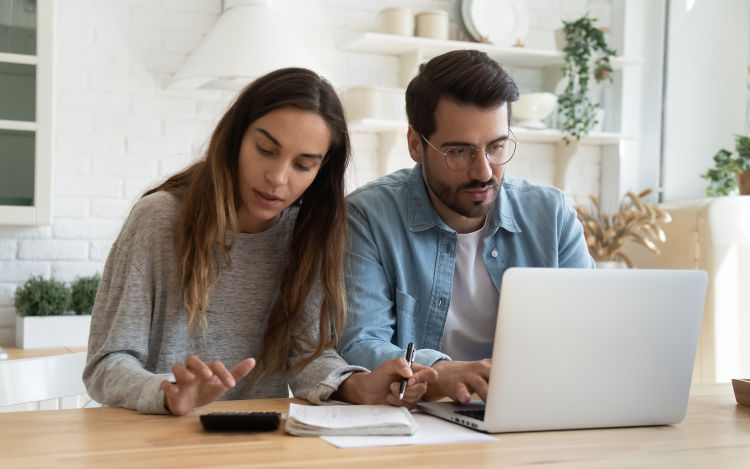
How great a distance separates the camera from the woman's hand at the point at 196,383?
3.79 feet

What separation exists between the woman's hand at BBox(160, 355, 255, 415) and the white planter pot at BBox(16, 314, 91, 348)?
70.2 inches

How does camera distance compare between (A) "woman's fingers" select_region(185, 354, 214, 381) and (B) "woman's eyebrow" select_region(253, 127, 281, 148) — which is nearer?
(A) "woman's fingers" select_region(185, 354, 214, 381)

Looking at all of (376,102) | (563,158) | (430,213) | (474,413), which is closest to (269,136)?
(430,213)

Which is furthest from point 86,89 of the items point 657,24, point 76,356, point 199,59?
point 657,24

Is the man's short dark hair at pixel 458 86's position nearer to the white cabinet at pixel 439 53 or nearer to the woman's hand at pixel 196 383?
the woman's hand at pixel 196 383

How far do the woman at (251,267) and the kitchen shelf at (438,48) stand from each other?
1.76m

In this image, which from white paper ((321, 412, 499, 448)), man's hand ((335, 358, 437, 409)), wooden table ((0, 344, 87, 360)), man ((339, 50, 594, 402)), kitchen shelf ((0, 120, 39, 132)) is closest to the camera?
white paper ((321, 412, 499, 448))

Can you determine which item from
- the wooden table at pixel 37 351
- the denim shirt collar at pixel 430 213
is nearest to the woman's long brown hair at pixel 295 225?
the denim shirt collar at pixel 430 213

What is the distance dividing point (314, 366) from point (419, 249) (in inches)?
16.3

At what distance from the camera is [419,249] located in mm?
1772

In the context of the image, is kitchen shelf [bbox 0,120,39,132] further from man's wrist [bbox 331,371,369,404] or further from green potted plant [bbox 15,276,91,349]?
man's wrist [bbox 331,371,369,404]

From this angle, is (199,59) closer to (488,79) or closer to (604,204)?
(488,79)

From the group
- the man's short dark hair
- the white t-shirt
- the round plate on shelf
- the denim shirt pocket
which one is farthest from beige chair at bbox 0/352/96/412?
the round plate on shelf

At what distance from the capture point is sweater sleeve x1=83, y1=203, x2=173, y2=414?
1.33 m
